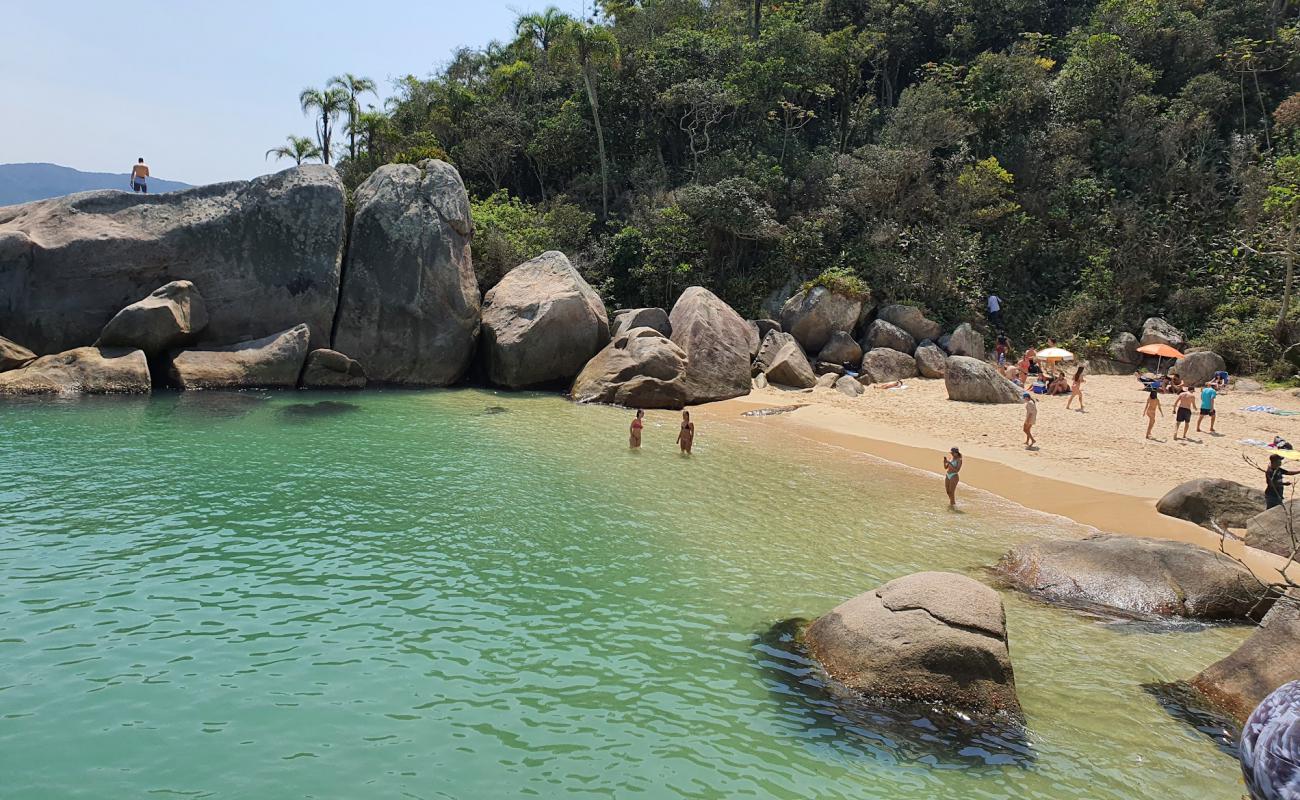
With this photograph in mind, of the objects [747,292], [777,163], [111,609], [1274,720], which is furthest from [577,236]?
[1274,720]

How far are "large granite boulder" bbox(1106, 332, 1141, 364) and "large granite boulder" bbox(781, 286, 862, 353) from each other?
9782mm

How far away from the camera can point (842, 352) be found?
28.6 m

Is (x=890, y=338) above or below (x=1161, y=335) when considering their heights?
below

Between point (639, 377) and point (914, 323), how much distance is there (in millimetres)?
11970

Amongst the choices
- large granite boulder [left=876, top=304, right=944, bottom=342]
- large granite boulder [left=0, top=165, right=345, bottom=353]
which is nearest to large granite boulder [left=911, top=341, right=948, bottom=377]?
large granite boulder [left=876, top=304, right=944, bottom=342]

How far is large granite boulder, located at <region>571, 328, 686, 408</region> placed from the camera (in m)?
23.8

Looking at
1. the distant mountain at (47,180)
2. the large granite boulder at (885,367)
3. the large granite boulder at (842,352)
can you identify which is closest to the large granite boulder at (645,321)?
the large granite boulder at (842,352)

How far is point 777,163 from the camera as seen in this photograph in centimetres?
3603

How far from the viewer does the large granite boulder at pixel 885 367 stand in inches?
1084

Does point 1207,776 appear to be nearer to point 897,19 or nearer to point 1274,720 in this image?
point 1274,720

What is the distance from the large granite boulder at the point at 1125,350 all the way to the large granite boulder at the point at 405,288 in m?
24.2

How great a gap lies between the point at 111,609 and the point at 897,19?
45.6 m

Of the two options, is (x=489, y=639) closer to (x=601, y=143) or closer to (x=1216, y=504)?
(x=1216, y=504)

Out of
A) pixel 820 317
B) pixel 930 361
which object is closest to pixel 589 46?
pixel 820 317
